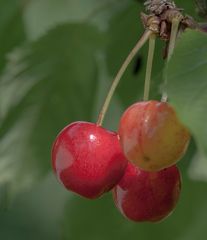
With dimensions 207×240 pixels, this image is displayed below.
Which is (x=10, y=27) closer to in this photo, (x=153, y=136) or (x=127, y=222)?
(x=127, y=222)

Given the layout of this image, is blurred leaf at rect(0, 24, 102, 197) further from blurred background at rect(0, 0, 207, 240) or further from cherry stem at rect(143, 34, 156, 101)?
cherry stem at rect(143, 34, 156, 101)

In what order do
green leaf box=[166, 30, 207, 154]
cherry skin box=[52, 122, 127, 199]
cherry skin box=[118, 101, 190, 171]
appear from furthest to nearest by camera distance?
cherry skin box=[52, 122, 127, 199] < cherry skin box=[118, 101, 190, 171] < green leaf box=[166, 30, 207, 154]

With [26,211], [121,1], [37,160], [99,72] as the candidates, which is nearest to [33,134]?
[37,160]

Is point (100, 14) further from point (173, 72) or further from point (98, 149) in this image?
point (173, 72)

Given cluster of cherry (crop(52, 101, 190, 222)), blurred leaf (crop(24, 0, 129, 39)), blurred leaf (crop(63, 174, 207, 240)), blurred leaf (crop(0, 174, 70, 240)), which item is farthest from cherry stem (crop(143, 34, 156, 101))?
blurred leaf (crop(0, 174, 70, 240))

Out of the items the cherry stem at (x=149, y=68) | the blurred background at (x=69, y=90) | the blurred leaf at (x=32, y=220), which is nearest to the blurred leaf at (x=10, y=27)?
the blurred background at (x=69, y=90)

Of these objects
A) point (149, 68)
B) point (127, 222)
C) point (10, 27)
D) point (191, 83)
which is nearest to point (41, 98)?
point (10, 27)
